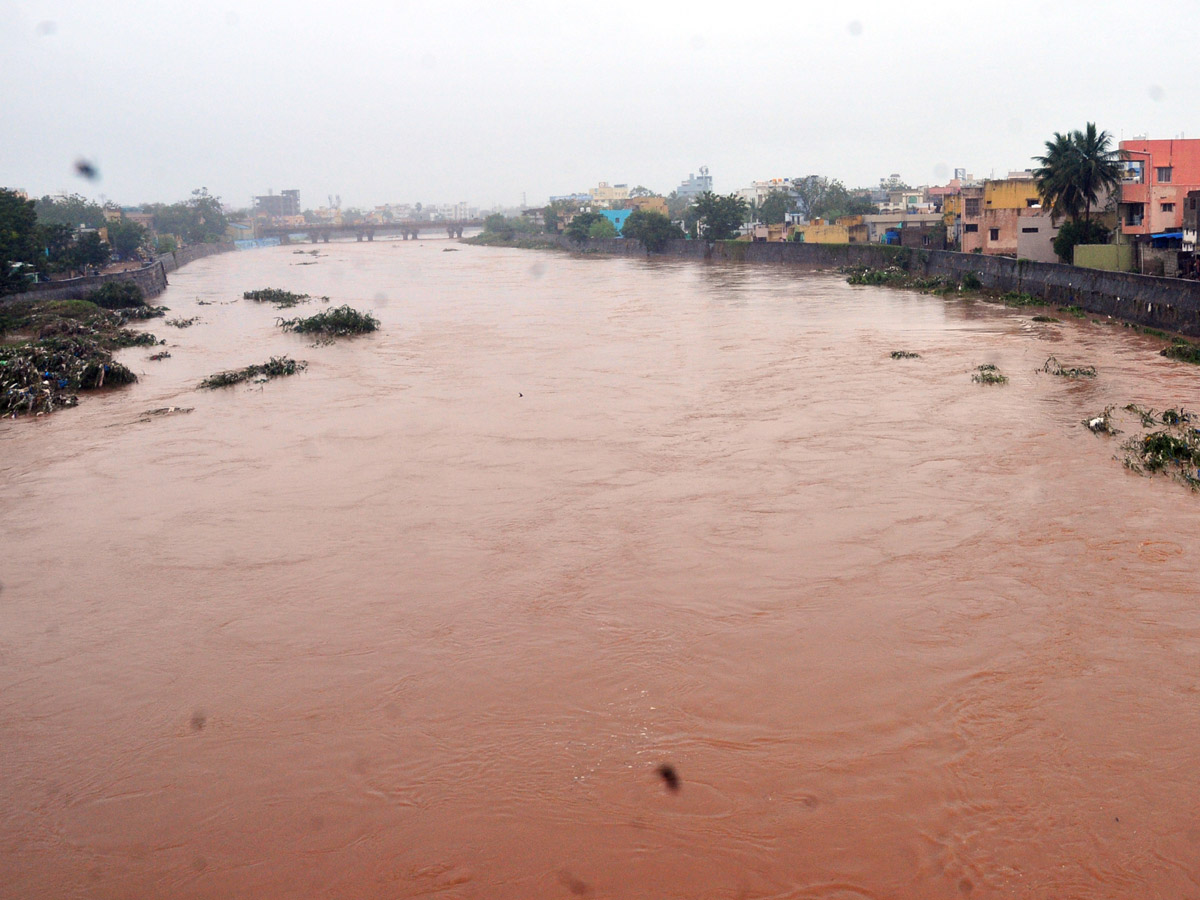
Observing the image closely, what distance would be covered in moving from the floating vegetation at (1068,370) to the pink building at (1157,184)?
15.1 m

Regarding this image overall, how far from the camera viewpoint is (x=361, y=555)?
9.12m

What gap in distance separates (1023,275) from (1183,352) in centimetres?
1115

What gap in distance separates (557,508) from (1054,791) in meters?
5.95

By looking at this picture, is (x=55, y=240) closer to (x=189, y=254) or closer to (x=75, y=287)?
(x=75, y=287)

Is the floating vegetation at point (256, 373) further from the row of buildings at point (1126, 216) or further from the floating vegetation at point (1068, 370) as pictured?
the row of buildings at point (1126, 216)

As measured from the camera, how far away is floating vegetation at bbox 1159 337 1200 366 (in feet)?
57.5

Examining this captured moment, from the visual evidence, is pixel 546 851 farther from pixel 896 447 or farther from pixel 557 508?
pixel 896 447

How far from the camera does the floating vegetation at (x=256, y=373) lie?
18.7 metres

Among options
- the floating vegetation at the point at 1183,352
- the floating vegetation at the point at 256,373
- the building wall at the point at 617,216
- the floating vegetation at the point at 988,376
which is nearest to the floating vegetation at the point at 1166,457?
the floating vegetation at the point at 988,376

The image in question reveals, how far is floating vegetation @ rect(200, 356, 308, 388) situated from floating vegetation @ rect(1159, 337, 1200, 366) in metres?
17.2

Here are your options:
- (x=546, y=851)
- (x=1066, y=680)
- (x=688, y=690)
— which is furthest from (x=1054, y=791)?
(x=546, y=851)

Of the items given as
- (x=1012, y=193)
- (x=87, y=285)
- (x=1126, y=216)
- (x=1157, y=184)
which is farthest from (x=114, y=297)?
(x=1157, y=184)

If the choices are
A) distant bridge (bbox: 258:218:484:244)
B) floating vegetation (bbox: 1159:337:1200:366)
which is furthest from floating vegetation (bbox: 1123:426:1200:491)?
distant bridge (bbox: 258:218:484:244)

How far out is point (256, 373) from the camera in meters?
19.5
